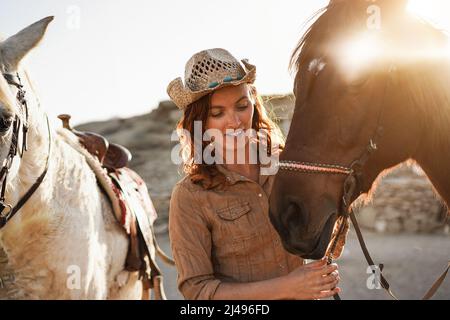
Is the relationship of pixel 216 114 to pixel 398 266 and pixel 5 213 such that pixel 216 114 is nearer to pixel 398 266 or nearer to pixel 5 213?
pixel 5 213

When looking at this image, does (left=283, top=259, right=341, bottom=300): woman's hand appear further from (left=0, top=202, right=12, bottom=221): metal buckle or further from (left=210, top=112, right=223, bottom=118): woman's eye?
(left=0, top=202, right=12, bottom=221): metal buckle

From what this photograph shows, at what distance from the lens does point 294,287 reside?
5.19ft

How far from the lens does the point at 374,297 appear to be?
6277mm

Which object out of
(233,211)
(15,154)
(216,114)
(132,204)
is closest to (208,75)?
(216,114)

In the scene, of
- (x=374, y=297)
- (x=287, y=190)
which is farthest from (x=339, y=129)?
(x=374, y=297)

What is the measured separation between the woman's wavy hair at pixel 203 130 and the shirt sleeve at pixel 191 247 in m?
0.10

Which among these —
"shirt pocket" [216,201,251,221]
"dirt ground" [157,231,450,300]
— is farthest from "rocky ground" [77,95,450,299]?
"shirt pocket" [216,201,251,221]

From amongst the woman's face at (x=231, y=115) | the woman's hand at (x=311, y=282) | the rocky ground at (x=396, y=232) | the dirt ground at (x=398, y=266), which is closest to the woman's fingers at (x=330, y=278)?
the woman's hand at (x=311, y=282)

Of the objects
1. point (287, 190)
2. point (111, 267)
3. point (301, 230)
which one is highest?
point (287, 190)

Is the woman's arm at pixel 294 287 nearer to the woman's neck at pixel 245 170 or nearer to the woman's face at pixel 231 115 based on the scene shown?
the woman's neck at pixel 245 170

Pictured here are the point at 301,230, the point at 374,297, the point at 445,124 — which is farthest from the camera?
the point at 374,297
